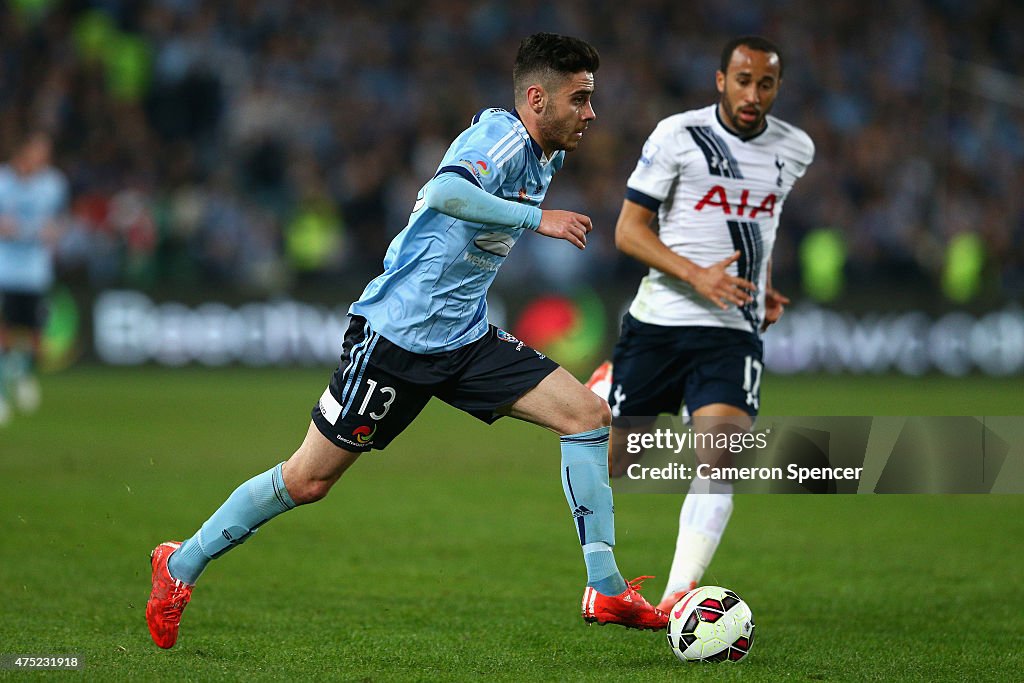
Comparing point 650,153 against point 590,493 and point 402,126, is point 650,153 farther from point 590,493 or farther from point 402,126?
point 402,126

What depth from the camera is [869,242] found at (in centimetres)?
2025

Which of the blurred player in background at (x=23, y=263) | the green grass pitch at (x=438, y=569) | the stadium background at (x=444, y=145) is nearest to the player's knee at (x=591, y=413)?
the green grass pitch at (x=438, y=569)

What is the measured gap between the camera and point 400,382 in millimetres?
5320

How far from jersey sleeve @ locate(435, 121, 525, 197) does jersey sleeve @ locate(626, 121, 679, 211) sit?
1318mm

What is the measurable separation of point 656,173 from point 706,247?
0.42 meters


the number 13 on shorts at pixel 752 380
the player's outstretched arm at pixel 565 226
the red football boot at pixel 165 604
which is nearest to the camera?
the player's outstretched arm at pixel 565 226

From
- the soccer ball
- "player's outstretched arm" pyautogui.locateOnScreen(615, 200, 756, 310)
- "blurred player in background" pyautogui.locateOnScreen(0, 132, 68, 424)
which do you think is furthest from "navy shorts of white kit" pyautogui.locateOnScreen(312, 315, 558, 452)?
"blurred player in background" pyautogui.locateOnScreen(0, 132, 68, 424)

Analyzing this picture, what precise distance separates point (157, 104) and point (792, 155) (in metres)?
14.0

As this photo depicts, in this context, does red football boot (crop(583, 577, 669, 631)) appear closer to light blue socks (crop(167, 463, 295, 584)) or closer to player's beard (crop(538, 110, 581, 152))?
light blue socks (crop(167, 463, 295, 584))

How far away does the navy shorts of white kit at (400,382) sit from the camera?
208 inches

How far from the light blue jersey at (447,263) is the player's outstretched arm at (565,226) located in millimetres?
234

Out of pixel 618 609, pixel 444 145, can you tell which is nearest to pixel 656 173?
pixel 618 609

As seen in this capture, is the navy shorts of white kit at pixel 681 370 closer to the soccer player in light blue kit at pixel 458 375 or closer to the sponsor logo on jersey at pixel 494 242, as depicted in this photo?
the soccer player in light blue kit at pixel 458 375

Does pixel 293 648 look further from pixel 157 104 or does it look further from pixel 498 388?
pixel 157 104
